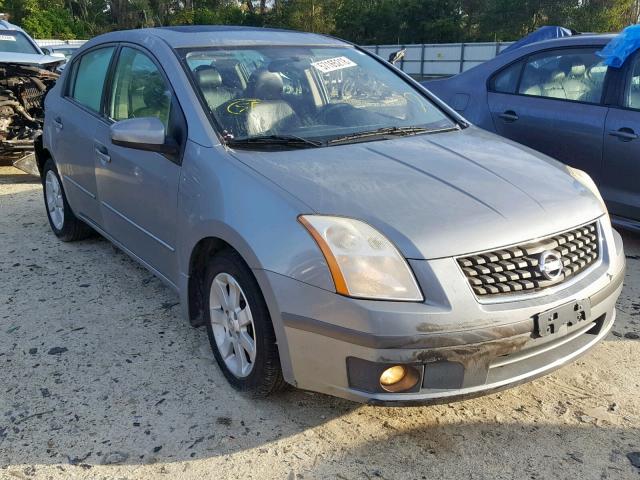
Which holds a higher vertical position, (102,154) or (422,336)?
(102,154)

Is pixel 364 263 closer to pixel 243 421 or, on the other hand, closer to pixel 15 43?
pixel 243 421

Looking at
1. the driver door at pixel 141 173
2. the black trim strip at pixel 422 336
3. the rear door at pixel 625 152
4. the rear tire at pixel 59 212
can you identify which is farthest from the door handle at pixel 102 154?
the rear door at pixel 625 152

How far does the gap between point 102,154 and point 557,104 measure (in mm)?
3356

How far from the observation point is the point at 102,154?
3.73m

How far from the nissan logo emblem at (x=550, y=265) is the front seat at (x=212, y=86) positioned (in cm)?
168

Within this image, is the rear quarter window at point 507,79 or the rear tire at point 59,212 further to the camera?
the rear quarter window at point 507,79

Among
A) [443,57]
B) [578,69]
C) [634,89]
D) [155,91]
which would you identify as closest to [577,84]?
[578,69]

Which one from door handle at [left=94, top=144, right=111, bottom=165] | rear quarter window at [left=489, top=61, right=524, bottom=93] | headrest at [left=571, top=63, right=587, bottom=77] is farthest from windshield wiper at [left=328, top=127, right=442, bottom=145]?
rear quarter window at [left=489, top=61, right=524, bottom=93]

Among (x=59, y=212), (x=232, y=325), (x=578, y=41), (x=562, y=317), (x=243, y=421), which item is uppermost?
(x=578, y=41)

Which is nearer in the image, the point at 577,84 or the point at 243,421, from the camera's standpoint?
the point at 243,421

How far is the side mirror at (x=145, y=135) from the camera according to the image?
2947 mm

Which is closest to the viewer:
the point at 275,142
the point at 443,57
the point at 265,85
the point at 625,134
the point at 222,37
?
the point at 275,142

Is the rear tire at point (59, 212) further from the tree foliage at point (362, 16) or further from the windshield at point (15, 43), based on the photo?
the tree foliage at point (362, 16)

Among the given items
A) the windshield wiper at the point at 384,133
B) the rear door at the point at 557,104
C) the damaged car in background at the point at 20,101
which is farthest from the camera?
the damaged car in background at the point at 20,101
